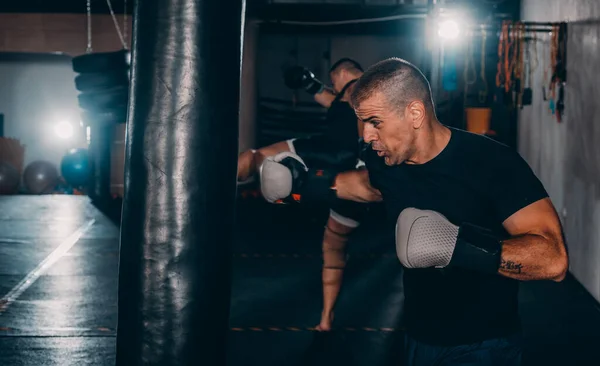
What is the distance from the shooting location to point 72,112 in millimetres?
18469

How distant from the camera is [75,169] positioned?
46.3ft

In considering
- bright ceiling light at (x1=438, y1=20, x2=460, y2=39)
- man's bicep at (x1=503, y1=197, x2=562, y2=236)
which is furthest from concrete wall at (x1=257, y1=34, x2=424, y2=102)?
man's bicep at (x1=503, y1=197, x2=562, y2=236)

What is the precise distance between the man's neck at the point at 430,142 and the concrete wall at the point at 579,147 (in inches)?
149

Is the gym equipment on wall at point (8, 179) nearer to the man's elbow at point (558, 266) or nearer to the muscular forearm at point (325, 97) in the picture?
the muscular forearm at point (325, 97)

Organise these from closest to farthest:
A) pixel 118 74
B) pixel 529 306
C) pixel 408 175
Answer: pixel 408 175
pixel 529 306
pixel 118 74

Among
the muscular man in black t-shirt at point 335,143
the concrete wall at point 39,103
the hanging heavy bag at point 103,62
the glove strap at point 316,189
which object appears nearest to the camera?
the glove strap at point 316,189

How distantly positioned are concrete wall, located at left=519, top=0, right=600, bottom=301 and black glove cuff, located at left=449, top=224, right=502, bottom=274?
3.93 meters

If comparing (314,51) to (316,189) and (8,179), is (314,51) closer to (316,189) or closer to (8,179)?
(8,179)

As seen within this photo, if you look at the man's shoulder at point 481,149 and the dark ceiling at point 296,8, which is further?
the dark ceiling at point 296,8

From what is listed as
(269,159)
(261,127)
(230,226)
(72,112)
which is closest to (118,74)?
(261,127)

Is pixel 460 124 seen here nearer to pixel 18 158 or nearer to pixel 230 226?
pixel 18 158

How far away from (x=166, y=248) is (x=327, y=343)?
227 centimetres

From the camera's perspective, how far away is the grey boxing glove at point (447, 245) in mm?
1949

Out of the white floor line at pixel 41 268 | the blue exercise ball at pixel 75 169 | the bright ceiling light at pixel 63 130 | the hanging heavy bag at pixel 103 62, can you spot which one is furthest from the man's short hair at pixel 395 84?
the bright ceiling light at pixel 63 130
